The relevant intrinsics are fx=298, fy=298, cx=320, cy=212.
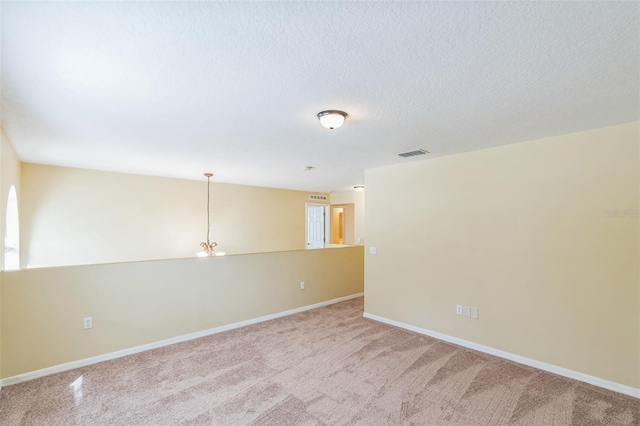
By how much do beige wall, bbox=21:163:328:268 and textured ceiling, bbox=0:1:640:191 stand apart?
5.58 feet

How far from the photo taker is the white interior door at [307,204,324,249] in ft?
26.9

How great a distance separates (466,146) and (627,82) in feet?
5.11

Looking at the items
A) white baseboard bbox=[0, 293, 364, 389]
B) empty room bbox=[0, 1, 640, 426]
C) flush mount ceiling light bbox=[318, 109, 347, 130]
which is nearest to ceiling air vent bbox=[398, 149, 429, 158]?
empty room bbox=[0, 1, 640, 426]

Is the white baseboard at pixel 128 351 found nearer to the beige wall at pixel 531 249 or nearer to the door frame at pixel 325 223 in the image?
the beige wall at pixel 531 249

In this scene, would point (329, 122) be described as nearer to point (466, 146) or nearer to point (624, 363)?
point (466, 146)

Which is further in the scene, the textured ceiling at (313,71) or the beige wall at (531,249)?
the beige wall at (531,249)

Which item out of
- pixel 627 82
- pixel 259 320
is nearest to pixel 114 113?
pixel 259 320

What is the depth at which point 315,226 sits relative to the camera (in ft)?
27.1

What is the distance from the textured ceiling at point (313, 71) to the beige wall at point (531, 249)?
1.37ft

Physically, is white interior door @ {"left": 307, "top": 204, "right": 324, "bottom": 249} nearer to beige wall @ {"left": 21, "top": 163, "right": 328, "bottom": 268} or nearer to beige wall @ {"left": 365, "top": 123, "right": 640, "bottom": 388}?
beige wall @ {"left": 21, "top": 163, "right": 328, "bottom": 268}

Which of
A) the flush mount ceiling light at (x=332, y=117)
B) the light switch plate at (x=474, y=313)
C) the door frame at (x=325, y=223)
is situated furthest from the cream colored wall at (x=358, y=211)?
the flush mount ceiling light at (x=332, y=117)

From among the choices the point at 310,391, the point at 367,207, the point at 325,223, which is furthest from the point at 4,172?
the point at 325,223

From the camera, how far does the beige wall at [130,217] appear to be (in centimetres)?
464

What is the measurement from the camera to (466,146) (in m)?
3.48
